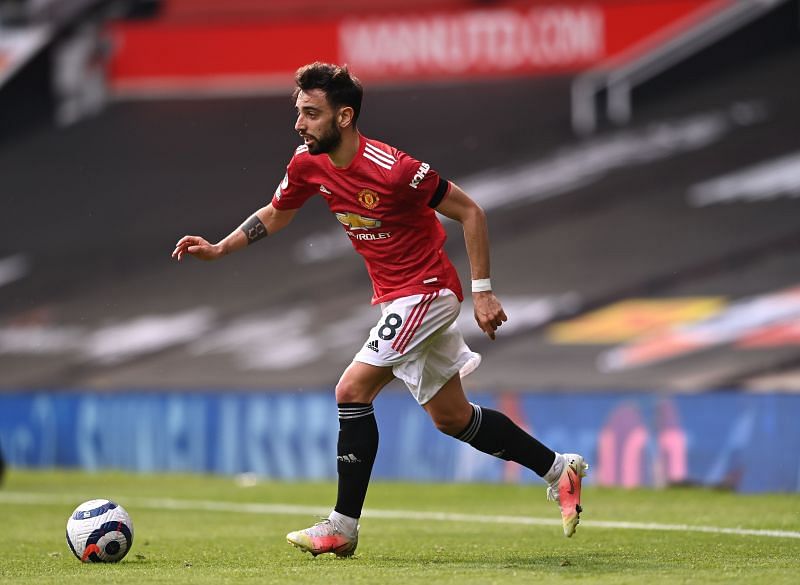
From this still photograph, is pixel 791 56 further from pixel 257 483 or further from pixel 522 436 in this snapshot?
pixel 522 436

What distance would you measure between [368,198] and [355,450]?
1.12 metres

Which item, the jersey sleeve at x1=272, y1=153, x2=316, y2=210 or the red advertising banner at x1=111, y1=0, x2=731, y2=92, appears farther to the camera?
the red advertising banner at x1=111, y1=0, x2=731, y2=92

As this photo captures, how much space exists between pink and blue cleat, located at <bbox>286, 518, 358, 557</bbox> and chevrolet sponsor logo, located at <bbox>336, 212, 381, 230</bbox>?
1309mm

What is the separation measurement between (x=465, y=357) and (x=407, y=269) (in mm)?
481

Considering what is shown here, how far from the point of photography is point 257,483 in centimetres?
1445

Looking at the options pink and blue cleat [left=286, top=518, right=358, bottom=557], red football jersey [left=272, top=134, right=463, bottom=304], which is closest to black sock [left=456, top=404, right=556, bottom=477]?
red football jersey [left=272, top=134, right=463, bottom=304]

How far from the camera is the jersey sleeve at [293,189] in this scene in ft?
22.0

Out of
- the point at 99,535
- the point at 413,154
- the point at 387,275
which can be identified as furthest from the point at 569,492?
the point at 413,154

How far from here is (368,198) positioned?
644 cm

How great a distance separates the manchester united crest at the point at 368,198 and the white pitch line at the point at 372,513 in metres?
2.70

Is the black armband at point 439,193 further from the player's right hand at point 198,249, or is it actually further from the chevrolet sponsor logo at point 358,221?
the player's right hand at point 198,249

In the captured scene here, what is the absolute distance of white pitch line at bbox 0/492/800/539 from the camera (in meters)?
7.92

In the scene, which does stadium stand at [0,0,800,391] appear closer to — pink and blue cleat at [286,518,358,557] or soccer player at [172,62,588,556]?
soccer player at [172,62,588,556]

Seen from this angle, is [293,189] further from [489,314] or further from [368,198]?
[489,314]
